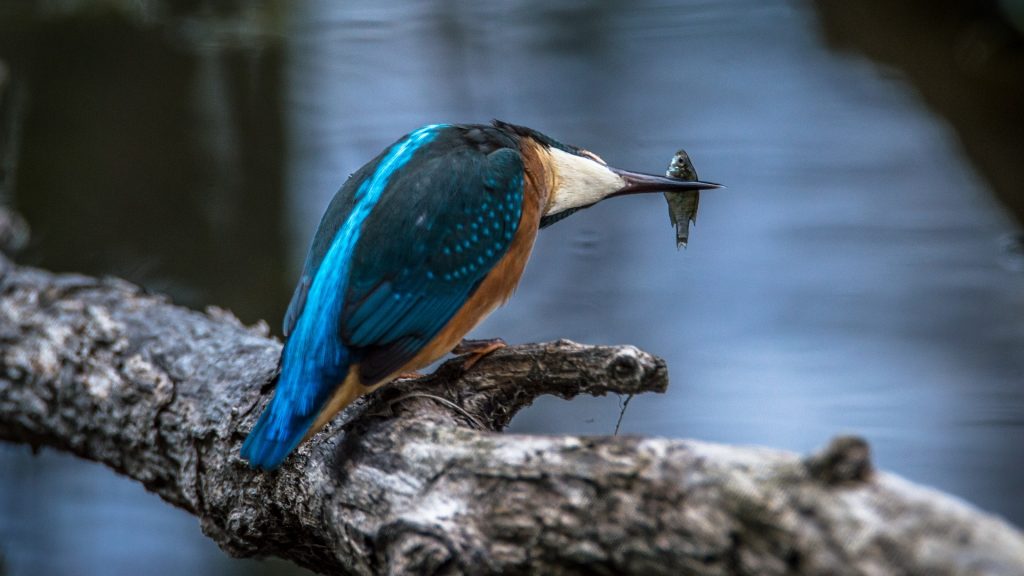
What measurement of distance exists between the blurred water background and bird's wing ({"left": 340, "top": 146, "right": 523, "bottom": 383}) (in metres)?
1.54

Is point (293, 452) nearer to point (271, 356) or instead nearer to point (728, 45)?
point (271, 356)

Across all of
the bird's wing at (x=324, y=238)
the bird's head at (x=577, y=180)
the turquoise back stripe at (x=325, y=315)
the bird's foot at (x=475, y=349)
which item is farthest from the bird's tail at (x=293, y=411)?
the bird's head at (x=577, y=180)

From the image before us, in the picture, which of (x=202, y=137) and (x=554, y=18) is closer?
(x=202, y=137)

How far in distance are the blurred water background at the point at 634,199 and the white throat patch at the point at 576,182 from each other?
129cm

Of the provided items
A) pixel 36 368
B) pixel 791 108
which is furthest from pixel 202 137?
pixel 791 108

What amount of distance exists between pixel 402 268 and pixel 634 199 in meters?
2.40

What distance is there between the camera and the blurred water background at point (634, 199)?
3.16 metres

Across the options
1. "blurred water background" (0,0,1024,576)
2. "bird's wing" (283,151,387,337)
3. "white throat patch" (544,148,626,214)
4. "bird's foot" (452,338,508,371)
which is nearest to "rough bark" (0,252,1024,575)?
"bird's foot" (452,338,508,371)

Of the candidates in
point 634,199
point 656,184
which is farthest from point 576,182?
point 634,199

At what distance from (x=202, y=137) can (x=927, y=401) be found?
112 inches

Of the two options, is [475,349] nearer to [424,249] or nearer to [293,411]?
[424,249]

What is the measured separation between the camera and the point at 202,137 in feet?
13.0

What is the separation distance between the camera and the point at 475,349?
166 cm

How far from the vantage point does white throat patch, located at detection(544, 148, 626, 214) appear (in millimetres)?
1901
